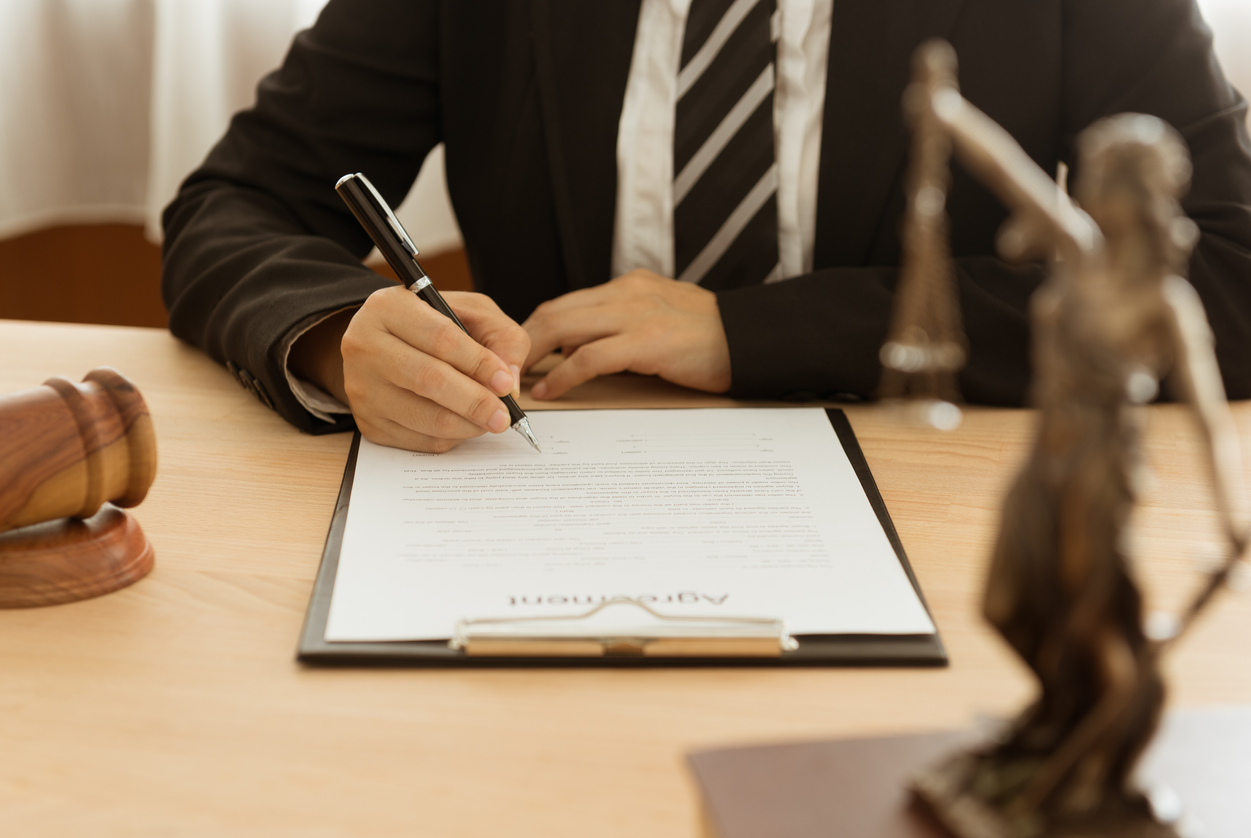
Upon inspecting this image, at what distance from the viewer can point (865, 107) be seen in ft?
3.50

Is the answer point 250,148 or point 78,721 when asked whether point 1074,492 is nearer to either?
point 78,721

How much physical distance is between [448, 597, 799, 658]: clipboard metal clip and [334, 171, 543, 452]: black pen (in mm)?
261

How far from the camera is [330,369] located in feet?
2.68

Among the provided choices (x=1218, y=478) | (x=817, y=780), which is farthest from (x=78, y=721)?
(x=1218, y=478)

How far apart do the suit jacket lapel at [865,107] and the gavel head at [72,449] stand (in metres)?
0.77

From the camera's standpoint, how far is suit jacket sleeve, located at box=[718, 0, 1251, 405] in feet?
2.77

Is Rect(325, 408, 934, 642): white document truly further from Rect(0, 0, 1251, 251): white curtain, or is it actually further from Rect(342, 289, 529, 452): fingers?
Rect(0, 0, 1251, 251): white curtain

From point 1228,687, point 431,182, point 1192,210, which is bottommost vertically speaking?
point 431,182

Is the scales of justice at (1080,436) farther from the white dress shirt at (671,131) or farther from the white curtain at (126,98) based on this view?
the white curtain at (126,98)

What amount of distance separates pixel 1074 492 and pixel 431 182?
1644 mm

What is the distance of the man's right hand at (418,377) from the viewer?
0.72 metres

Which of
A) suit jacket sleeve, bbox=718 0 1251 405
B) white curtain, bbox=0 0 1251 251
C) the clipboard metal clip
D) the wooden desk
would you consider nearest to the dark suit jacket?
suit jacket sleeve, bbox=718 0 1251 405

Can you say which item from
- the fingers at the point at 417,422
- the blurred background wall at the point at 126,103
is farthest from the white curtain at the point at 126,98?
the fingers at the point at 417,422

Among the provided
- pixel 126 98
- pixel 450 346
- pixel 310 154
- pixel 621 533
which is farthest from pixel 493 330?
pixel 126 98
